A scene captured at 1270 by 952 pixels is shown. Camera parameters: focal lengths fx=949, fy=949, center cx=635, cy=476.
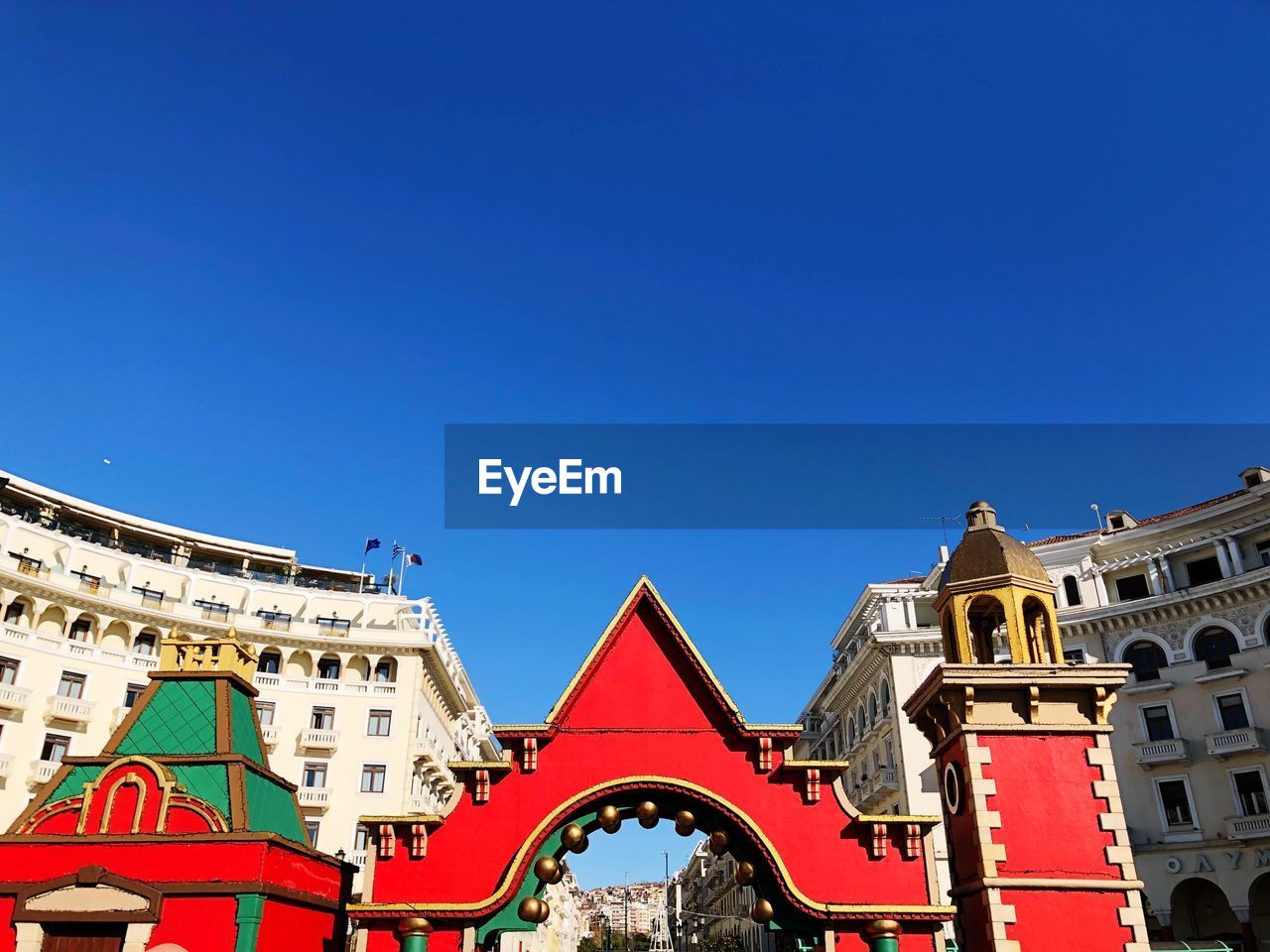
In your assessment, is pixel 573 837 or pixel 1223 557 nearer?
pixel 573 837

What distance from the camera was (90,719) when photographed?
152 feet

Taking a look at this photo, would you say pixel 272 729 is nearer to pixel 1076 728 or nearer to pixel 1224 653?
pixel 1076 728

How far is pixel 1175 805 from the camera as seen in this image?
142 feet

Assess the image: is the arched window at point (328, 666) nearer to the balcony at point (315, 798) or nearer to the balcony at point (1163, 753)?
the balcony at point (315, 798)

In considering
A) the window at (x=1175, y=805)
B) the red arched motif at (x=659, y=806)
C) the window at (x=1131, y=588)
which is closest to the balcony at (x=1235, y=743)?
the window at (x=1175, y=805)

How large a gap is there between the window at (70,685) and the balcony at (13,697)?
2.02m

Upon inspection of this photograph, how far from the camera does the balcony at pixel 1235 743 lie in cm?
4147

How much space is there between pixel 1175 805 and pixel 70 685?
173ft

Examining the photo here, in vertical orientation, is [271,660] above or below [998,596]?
above

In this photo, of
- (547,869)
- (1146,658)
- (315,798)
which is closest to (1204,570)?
(1146,658)

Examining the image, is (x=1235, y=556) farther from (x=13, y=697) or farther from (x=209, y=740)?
(x=13, y=697)

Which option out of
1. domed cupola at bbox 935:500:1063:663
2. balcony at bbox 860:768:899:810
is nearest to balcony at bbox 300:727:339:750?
balcony at bbox 860:768:899:810

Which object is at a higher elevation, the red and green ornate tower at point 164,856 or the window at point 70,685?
the window at point 70,685

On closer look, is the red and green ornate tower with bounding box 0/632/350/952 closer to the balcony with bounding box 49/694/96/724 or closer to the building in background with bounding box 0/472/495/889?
the building in background with bounding box 0/472/495/889
